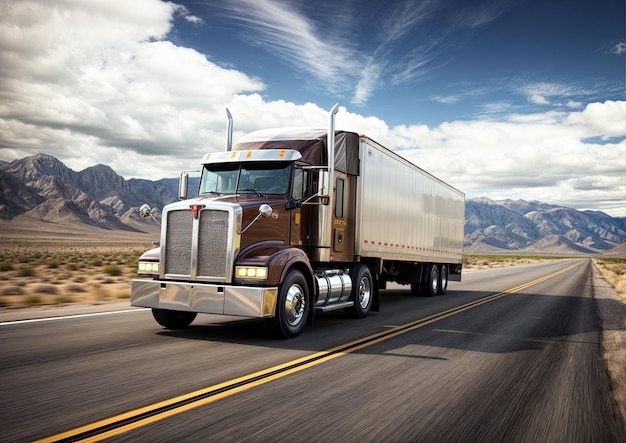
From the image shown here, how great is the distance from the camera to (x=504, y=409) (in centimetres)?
516

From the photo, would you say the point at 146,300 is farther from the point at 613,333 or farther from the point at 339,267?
the point at 613,333

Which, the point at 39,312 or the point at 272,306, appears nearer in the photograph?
the point at 272,306

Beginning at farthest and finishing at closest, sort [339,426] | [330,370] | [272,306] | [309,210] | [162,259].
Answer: [309,210], [162,259], [272,306], [330,370], [339,426]

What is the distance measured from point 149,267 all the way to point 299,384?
4087 mm

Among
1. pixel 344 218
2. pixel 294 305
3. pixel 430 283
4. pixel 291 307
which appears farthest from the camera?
pixel 430 283

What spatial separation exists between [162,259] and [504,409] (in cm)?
566

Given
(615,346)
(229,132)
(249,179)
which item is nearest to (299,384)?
(249,179)

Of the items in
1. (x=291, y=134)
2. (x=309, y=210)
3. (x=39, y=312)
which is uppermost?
(x=291, y=134)

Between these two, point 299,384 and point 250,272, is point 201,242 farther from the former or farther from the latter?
point 299,384

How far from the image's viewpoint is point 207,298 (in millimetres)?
7949

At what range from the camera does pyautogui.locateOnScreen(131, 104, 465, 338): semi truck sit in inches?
319

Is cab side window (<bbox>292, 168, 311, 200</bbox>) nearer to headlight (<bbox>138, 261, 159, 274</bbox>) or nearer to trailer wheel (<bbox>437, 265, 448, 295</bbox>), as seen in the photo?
headlight (<bbox>138, 261, 159, 274</bbox>)

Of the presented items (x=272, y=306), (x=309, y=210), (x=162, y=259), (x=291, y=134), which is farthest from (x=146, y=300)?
(x=291, y=134)

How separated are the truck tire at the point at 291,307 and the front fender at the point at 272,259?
0.66 feet
